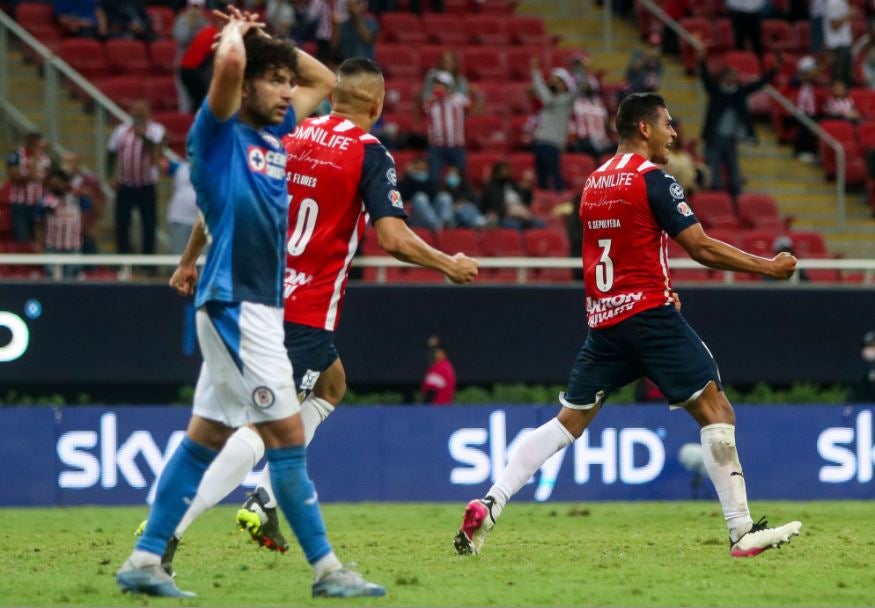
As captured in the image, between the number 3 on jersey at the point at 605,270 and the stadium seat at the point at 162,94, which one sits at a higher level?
the stadium seat at the point at 162,94

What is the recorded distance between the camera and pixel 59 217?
59.8 feet

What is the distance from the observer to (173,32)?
2248cm

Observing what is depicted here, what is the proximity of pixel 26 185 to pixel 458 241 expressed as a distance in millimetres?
4890

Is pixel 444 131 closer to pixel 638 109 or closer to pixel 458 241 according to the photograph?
pixel 458 241

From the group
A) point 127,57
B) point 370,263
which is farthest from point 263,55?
point 127,57

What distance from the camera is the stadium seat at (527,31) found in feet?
82.5

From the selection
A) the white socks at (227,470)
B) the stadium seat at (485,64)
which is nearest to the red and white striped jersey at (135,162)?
the stadium seat at (485,64)

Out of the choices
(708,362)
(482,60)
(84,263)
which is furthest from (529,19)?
(708,362)

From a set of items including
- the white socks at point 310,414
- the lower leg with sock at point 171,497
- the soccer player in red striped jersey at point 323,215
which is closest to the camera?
the lower leg with sock at point 171,497

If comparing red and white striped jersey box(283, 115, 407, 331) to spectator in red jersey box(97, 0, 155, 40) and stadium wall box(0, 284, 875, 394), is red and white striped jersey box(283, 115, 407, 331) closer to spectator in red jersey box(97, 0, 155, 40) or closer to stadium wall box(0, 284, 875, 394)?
stadium wall box(0, 284, 875, 394)

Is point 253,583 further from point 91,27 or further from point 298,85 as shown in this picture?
point 91,27

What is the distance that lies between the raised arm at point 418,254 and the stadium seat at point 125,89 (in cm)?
1365

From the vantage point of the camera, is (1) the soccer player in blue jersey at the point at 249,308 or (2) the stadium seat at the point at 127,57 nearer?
(1) the soccer player in blue jersey at the point at 249,308

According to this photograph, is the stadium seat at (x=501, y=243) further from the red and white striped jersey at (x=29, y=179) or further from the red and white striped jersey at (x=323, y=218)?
the red and white striped jersey at (x=323, y=218)
